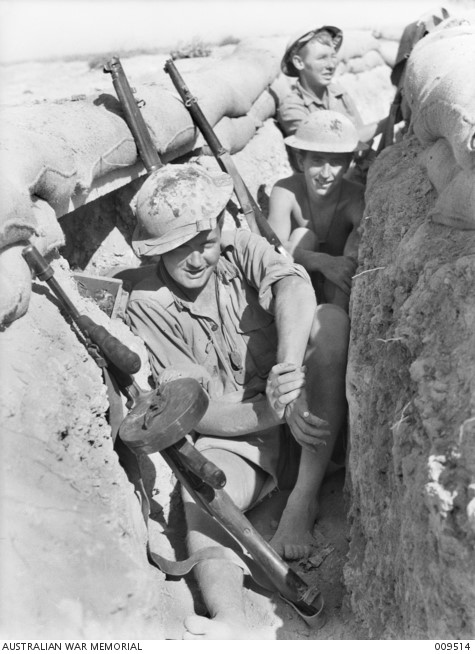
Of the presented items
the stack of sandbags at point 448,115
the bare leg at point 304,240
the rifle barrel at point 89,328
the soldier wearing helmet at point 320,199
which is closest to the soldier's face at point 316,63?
the soldier wearing helmet at point 320,199

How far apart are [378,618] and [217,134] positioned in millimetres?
3572

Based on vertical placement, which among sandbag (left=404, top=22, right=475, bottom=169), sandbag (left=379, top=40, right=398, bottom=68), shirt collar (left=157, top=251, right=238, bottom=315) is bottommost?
sandbag (left=379, top=40, right=398, bottom=68)

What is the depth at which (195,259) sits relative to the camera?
10.6 feet

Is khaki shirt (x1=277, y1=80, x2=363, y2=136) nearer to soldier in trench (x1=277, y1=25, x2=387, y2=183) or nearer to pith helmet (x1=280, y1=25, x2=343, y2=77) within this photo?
soldier in trench (x1=277, y1=25, x2=387, y2=183)

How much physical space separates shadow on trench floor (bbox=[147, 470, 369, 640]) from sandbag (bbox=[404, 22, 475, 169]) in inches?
59.7

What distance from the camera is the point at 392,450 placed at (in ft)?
7.65

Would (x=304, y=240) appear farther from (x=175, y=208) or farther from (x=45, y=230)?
(x=45, y=230)

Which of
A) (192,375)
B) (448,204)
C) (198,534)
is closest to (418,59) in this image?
(448,204)

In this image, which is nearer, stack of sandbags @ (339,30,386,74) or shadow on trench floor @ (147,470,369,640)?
shadow on trench floor @ (147,470,369,640)

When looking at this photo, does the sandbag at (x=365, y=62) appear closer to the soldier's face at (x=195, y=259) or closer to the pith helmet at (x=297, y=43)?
the pith helmet at (x=297, y=43)

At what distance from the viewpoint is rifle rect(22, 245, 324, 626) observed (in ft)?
8.44

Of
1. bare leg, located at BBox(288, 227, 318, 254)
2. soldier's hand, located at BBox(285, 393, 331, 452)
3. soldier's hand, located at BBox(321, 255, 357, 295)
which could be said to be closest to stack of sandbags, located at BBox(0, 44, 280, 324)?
bare leg, located at BBox(288, 227, 318, 254)

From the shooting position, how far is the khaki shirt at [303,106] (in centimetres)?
588

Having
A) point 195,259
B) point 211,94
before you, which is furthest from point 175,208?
point 211,94
